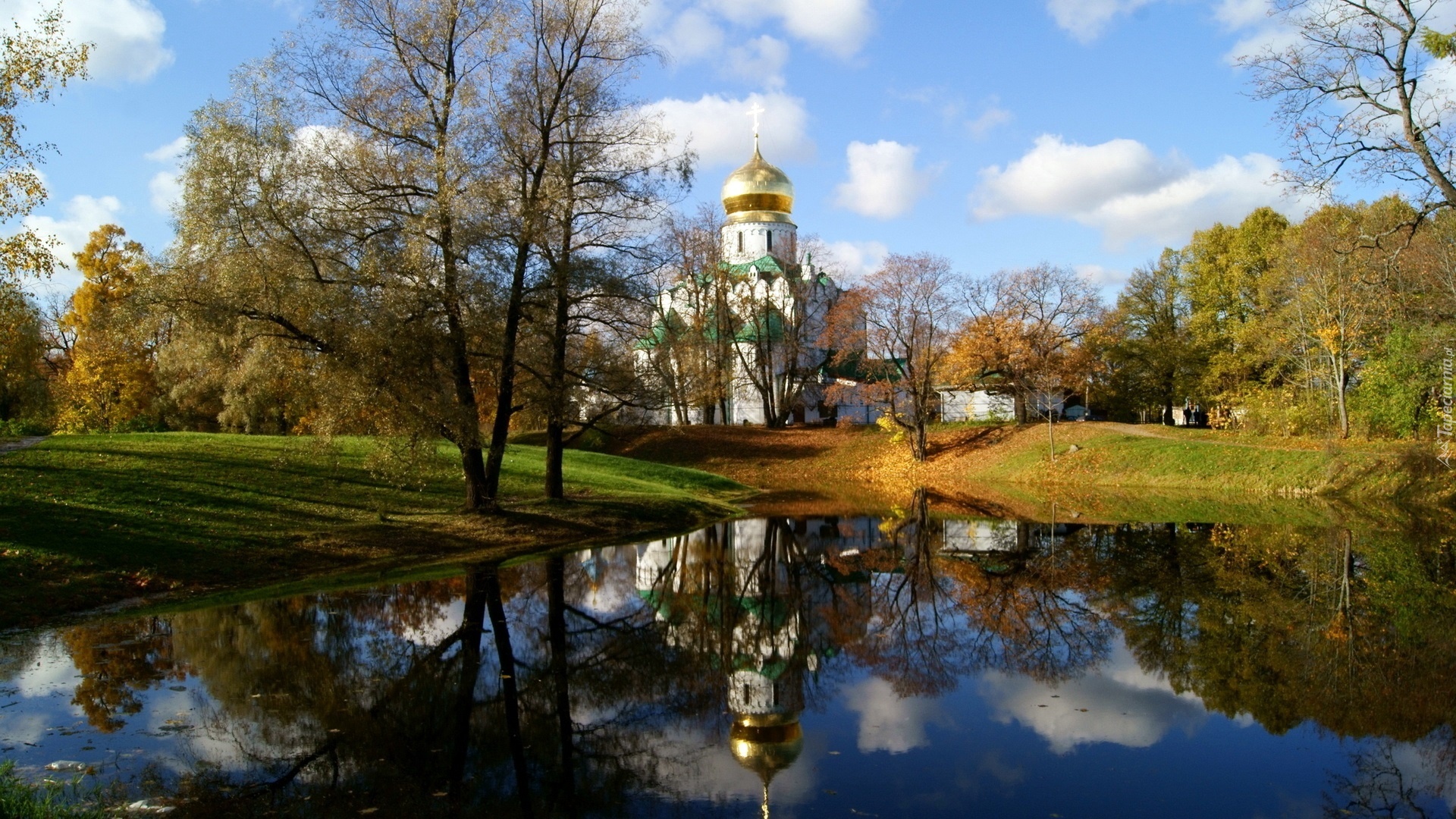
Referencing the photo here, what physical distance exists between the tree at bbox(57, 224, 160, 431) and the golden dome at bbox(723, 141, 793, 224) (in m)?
28.6

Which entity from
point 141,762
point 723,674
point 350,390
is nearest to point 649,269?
point 350,390

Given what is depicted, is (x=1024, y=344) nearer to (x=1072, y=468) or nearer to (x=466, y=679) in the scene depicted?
(x=1072, y=468)

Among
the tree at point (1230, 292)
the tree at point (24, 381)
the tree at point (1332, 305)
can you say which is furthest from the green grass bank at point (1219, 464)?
the tree at point (24, 381)

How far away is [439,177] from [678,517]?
Answer: 31.7 ft

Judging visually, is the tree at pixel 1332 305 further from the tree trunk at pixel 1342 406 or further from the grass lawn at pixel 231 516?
the grass lawn at pixel 231 516

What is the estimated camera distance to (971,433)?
140ft

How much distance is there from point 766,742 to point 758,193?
47.6m

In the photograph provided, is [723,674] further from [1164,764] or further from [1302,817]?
[1302,817]

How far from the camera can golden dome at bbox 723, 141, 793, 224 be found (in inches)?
2062

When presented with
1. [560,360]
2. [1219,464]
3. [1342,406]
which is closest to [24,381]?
[560,360]

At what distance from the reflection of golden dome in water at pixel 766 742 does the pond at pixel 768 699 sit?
1.4 inches

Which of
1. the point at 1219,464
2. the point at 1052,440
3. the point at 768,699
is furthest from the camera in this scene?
the point at 1052,440

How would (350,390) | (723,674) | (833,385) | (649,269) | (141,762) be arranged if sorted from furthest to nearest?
1. (833,385)
2. (649,269)
3. (350,390)
4. (723,674)
5. (141,762)

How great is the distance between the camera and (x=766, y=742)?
7121 mm
